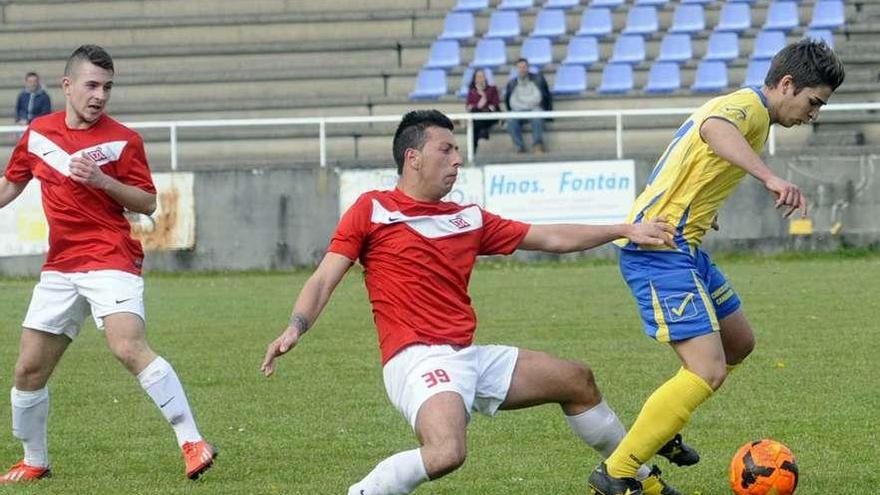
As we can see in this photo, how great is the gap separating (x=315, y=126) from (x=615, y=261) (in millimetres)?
6809

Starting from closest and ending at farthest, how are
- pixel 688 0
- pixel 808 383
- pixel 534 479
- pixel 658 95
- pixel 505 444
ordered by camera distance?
pixel 534 479 → pixel 505 444 → pixel 808 383 → pixel 658 95 → pixel 688 0

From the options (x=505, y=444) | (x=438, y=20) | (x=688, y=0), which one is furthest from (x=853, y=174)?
(x=505, y=444)

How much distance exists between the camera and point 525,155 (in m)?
22.2

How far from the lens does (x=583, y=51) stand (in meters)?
27.5

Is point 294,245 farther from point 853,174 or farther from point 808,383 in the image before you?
point 808,383

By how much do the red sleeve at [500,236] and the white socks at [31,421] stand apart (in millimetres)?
2629

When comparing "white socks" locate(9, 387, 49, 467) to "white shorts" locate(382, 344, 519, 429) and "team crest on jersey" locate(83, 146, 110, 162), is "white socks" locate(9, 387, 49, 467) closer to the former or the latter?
"team crest on jersey" locate(83, 146, 110, 162)

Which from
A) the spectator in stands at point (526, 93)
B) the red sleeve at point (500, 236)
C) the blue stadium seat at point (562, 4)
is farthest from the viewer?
the blue stadium seat at point (562, 4)

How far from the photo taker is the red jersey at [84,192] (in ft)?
26.3

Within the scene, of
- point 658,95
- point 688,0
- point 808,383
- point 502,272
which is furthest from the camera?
point 688,0

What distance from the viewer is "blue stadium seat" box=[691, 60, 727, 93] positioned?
25.7 metres

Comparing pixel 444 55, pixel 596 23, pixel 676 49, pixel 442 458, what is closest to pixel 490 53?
pixel 444 55

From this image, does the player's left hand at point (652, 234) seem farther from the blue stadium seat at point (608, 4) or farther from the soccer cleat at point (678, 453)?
the blue stadium seat at point (608, 4)

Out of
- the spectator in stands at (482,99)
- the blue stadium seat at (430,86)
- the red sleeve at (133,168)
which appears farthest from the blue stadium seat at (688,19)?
the red sleeve at (133,168)
